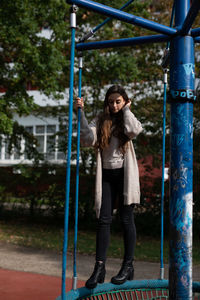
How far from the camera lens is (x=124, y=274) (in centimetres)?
289

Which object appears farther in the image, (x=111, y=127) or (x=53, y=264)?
(x=53, y=264)

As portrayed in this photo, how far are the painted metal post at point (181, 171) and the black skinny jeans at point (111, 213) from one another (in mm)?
948

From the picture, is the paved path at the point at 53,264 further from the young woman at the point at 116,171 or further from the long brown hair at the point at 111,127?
the long brown hair at the point at 111,127

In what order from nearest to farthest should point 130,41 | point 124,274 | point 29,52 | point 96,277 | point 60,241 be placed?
point 130,41, point 96,277, point 124,274, point 60,241, point 29,52

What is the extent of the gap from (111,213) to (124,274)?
43 cm

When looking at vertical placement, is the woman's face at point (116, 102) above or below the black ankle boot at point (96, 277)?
above

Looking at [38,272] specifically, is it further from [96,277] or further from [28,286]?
[96,277]

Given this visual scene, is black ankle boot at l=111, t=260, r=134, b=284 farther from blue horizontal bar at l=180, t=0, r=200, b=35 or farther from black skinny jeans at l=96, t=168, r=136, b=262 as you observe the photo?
blue horizontal bar at l=180, t=0, r=200, b=35

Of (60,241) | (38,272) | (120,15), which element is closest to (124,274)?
(120,15)

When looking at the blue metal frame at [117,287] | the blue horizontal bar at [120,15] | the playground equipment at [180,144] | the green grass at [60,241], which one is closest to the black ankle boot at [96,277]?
the blue metal frame at [117,287]

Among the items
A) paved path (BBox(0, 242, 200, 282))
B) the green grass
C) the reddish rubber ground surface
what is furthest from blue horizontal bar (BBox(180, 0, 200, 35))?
the green grass

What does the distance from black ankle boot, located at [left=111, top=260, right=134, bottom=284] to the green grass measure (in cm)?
429

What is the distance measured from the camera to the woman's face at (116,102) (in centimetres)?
309

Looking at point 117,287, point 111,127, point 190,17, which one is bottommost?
point 117,287
